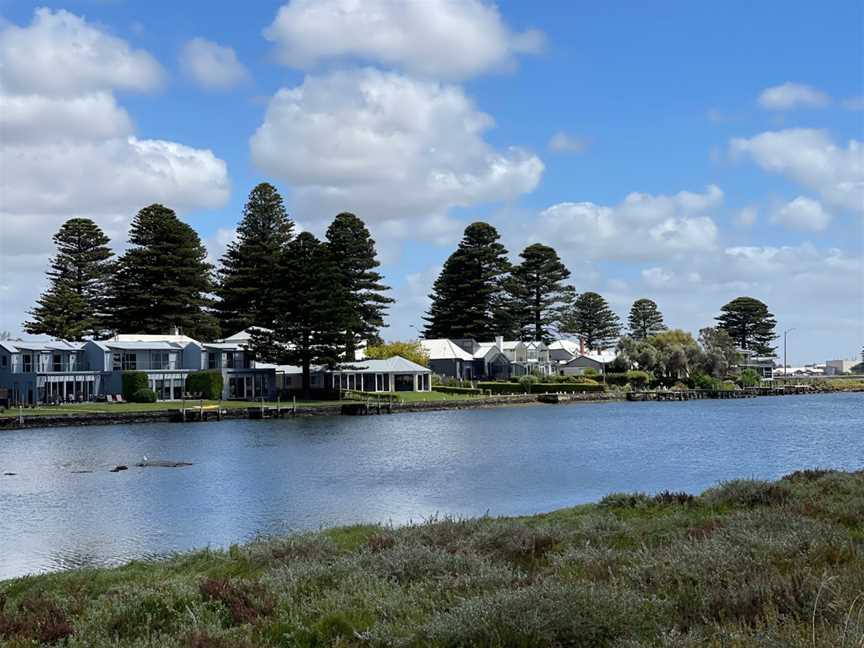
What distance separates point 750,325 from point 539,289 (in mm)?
59242

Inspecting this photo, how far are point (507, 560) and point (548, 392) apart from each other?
100 meters

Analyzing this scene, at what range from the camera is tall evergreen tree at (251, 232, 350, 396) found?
88.4 m

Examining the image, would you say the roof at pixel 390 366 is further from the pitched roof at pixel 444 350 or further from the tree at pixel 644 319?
the tree at pixel 644 319

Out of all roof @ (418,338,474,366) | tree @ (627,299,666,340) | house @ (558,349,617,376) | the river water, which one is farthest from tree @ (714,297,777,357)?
the river water

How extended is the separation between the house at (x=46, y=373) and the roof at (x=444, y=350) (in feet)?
151

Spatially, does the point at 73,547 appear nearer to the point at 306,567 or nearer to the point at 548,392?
the point at 306,567

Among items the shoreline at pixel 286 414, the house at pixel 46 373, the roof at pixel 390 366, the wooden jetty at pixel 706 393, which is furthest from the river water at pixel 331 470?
the wooden jetty at pixel 706 393

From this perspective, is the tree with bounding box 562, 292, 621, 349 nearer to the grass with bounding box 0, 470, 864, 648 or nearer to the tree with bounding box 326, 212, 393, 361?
the tree with bounding box 326, 212, 393, 361

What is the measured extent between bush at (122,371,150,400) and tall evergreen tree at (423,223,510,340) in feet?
195

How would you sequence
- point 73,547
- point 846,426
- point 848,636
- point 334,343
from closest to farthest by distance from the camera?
point 848,636 → point 73,547 → point 846,426 → point 334,343

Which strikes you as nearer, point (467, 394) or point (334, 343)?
point (334, 343)

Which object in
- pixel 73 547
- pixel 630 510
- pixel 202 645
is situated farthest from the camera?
pixel 73 547

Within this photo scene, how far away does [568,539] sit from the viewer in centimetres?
1338

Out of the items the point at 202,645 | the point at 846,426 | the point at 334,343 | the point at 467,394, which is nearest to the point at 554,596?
the point at 202,645
